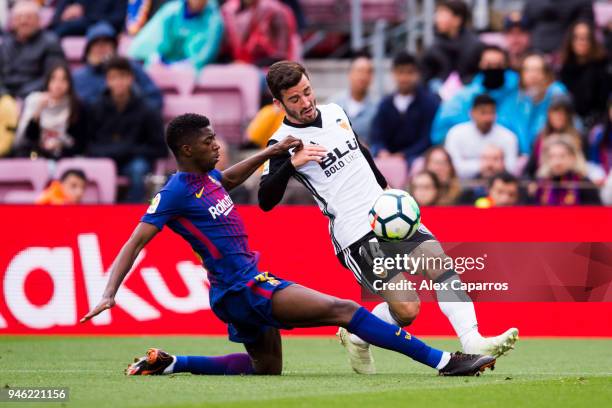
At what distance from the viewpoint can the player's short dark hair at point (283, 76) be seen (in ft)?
28.3

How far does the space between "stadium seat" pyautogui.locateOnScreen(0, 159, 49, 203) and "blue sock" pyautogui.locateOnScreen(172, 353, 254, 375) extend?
267 inches

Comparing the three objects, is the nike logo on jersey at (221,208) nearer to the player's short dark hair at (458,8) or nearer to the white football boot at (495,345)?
the white football boot at (495,345)

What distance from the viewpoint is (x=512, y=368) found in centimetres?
943

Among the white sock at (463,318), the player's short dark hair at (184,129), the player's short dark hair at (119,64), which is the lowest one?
the white sock at (463,318)

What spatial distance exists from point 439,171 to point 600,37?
14.5 feet

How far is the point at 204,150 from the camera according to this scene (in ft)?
27.5

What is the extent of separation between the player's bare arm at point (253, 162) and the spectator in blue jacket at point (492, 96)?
22.7 ft

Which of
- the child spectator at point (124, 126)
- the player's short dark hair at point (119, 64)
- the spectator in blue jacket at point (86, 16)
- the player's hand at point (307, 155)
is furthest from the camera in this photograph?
the spectator in blue jacket at point (86, 16)

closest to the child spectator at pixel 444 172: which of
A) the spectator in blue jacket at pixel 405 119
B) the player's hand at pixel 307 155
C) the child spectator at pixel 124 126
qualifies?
the spectator in blue jacket at pixel 405 119

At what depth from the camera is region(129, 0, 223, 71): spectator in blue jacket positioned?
649 inches

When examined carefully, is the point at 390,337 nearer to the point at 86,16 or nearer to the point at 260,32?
the point at 260,32

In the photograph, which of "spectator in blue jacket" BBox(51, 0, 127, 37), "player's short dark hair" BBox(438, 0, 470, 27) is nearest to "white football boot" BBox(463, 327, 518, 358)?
"player's short dark hair" BBox(438, 0, 470, 27)

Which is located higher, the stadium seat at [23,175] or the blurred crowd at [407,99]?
the blurred crowd at [407,99]

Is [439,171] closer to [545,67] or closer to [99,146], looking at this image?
[545,67]
